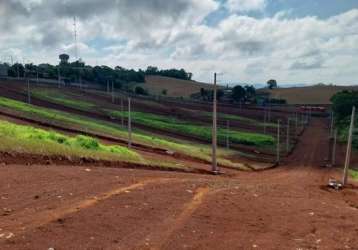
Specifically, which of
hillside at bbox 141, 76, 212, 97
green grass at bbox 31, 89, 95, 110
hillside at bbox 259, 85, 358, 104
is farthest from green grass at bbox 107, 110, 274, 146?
hillside at bbox 259, 85, 358, 104

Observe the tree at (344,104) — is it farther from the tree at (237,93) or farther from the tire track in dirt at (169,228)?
the tire track in dirt at (169,228)

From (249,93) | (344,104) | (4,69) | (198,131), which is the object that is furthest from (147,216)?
(249,93)

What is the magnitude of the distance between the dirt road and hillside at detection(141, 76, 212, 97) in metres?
139

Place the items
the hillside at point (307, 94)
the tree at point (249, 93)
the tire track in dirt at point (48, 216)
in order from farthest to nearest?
1. the hillside at point (307, 94)
2. the tree at point (249, 93)
3. the tire track in dirt at point (48, 216)

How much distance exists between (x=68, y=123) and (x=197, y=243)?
44.8 m

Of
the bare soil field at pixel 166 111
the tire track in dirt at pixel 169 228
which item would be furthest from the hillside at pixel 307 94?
the tire track in dirt at pixel 169 228

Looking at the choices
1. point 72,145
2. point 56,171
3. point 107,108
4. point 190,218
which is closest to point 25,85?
point 107,108

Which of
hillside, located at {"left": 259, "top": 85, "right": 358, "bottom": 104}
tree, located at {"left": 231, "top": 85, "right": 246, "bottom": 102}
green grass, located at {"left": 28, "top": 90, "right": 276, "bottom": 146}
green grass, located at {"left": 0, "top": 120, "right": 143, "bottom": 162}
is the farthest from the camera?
hillside, located at {"left": 259, "top": 85, "right": 358, "bottom": 104}

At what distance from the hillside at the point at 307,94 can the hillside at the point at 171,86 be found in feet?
89.0

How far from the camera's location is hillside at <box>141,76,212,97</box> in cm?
15900

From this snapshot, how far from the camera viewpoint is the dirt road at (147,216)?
355 inches

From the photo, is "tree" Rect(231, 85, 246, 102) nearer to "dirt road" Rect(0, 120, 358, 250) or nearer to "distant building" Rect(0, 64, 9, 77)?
"distant building" Rect(0, 64, 9, 77)

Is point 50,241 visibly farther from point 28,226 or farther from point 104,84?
point 104,84

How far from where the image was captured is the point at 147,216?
1110 cm
